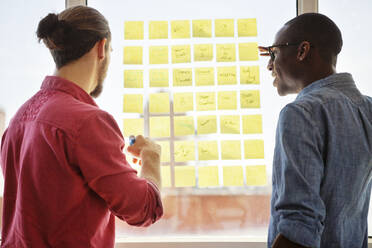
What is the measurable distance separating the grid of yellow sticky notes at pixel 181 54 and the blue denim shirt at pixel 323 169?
2.06ft

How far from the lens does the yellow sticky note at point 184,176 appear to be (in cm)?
128

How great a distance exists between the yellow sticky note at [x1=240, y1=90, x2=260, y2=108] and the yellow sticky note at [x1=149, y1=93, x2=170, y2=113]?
0.32 meters

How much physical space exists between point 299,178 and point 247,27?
0.82 metres

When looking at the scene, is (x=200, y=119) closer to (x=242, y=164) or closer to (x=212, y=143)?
(x=212, y=143)

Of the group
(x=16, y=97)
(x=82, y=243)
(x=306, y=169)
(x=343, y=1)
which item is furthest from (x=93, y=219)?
(x=343, y=1)

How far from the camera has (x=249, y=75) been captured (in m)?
1.31

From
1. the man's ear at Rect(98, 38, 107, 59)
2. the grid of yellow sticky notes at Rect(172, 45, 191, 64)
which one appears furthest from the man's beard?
the grid of yellow sticky notes at Rect(172, 45, 191, 64)

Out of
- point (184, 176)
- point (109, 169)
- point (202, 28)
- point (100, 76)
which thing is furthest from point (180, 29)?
point (109, 169)

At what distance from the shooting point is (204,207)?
130 centimetres

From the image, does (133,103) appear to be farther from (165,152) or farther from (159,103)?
(165,152)

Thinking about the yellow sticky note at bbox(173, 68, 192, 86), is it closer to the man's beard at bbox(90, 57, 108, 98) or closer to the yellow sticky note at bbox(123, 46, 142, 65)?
the yellow sticky note at bbox(123, 46, 142, 65)

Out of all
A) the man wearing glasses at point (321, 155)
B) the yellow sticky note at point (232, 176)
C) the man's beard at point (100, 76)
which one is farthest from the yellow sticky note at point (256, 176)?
the man's beard at point (100, 76)

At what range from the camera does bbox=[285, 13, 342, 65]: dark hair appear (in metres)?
0.86

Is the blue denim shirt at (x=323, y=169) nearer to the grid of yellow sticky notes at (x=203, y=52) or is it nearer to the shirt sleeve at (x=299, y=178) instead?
the shirt sleeve at (x=299, y=178)
